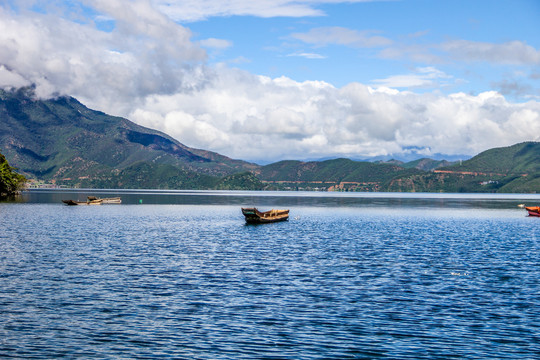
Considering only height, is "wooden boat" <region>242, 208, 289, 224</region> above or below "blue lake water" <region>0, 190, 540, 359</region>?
above

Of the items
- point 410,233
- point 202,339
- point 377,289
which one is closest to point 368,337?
point 202,339

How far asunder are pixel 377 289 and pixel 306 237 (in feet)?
168

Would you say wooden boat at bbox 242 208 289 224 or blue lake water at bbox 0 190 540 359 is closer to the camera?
blue lake water at bbox 0 190 540 359

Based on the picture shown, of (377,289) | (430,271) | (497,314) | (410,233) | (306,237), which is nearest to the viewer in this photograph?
(497,314)

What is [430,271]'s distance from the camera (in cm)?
5519

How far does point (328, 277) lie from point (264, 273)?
6712 mm

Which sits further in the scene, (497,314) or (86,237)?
(86,237)

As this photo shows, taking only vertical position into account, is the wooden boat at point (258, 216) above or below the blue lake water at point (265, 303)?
above

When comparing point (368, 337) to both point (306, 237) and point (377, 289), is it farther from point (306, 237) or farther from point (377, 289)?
point (306, 237)

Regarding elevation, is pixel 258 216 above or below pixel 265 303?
above

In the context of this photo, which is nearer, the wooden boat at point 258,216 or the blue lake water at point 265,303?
the blue lake water at point 265,303

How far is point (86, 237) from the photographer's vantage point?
87250 mm

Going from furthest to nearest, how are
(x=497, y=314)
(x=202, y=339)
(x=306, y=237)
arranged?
1. (x=306, y=237)
2. (x=497, y=314)
3. (x=202, y=339)

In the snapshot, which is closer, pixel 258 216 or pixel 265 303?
pixel 265 303
